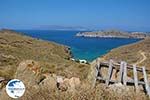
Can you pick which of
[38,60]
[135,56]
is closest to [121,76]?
[38,60]

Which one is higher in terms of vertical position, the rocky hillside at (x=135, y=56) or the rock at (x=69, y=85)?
the rock at (x=69, y=85)

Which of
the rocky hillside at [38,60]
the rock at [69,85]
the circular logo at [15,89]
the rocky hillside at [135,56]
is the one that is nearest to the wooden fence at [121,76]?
the rock at [69,85]

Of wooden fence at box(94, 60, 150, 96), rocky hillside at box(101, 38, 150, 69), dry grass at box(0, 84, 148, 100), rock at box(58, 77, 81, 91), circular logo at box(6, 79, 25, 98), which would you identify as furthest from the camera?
rocky hillside at box(101, 38, 150, 69)

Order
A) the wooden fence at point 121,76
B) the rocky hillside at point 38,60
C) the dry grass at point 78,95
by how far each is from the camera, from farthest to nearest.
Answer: the rocky hillside at point 38,60, the wooden fence at point 121,76, the dry grass at point 78,95

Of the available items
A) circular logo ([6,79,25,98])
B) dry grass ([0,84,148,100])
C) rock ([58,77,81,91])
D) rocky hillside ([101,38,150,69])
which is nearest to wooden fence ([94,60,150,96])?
rock ([58,77,81,91])

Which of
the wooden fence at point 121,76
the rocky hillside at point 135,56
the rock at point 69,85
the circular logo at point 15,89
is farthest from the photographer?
the rocky hillside at point 135,56

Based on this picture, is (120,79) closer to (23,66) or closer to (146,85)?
(146,85)

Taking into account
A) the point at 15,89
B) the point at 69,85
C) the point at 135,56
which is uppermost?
the point at 15,89

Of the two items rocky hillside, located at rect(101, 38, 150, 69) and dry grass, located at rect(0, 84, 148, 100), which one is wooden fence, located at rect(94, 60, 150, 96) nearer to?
dry grass, located at rect(0, 84, 148, 100)

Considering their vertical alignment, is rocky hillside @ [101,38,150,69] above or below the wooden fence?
below

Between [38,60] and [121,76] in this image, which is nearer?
[121,76]

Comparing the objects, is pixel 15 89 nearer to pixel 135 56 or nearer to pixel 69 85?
pixel 69 85

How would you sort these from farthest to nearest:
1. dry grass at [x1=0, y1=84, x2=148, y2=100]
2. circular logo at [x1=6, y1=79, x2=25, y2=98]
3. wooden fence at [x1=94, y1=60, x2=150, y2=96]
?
1. wooden fence at [x1=94, y1=60, x2=150, y2=96]
2. circular logo at [x1=6, y1=79, x2=25, y2=98]
3. dry grass at [x1=0, y1=84, x2=148, y2=100]

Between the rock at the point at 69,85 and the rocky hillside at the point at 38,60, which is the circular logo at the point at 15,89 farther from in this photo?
the rocky hillside at the point at 38,60
